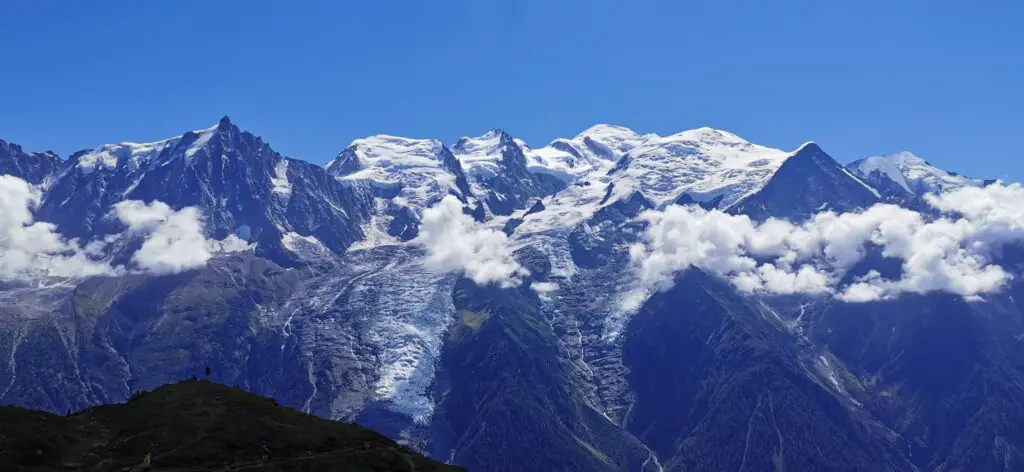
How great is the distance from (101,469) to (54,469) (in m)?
8.38

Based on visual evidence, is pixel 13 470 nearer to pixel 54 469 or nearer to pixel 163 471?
pixel 54 469

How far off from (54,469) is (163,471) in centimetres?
1834

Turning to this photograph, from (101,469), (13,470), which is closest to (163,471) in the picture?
(101,469)

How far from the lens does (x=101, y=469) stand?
653ft

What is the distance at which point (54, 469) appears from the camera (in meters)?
194

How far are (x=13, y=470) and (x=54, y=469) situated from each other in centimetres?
919

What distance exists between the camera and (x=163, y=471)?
7844 inches

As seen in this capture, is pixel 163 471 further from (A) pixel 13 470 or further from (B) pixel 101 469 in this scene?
(A) pixel 13 470

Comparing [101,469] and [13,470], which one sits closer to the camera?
[13,470]

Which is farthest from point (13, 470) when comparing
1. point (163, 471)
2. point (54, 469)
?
point (163, 471)

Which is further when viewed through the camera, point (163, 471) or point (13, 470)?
point (163, 471)

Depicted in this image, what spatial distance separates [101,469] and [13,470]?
17113 mm
